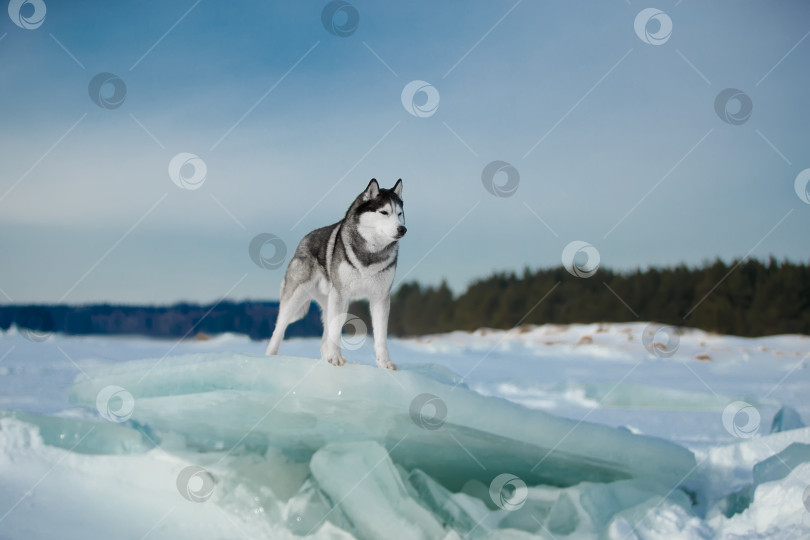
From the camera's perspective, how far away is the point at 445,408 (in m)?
5.07

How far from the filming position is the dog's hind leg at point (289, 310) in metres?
5.62

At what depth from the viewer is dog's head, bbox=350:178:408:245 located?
4.90 metres

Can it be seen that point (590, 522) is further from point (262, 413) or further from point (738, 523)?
point (262, 413)

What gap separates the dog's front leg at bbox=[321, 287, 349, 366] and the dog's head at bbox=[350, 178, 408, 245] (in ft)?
1.66

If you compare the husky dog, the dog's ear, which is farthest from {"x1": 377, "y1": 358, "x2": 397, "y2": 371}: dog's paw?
the dog's ear

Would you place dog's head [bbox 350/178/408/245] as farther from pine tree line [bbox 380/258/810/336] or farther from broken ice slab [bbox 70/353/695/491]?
pine tree line [bbox 380/258/810/336]

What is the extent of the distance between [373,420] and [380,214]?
5.24ft

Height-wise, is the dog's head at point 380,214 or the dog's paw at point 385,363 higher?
the dog's head at point 380,214

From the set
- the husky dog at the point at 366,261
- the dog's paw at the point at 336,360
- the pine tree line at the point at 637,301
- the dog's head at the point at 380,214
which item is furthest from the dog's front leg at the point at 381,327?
the pine tree line at the point at 637,301

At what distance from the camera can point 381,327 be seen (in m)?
5.19

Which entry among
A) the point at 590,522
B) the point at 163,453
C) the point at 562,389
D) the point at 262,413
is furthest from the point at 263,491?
the point at 562,389

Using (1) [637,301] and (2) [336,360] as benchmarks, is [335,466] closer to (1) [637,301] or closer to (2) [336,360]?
(2) [336,360]

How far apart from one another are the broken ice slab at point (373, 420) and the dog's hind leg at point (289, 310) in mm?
451

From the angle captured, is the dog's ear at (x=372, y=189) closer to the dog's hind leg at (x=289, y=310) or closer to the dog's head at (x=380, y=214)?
the dog's head at (x=380, y=214)
